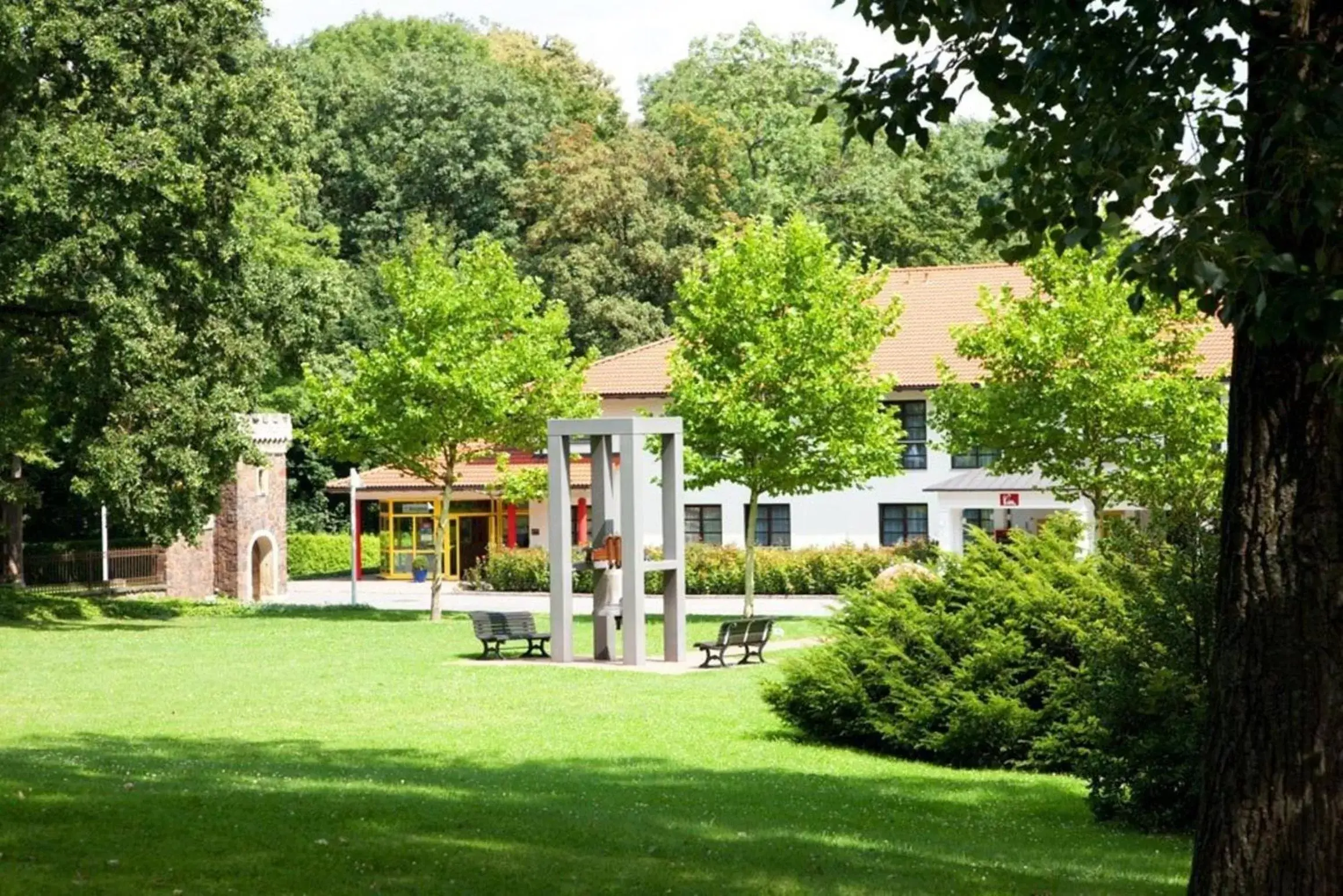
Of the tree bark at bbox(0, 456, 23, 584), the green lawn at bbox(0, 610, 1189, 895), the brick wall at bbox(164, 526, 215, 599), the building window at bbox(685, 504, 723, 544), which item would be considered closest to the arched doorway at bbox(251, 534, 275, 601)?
the brick wall at bbox(164, 526, 215, 599)

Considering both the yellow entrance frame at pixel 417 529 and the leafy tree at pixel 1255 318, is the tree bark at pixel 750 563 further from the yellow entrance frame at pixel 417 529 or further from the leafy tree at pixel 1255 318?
the leafy tree at pixel 1255 318

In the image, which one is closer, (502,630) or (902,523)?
(502,630)

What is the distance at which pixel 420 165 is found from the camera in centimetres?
7556

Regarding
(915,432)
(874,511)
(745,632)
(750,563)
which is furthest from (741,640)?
(874,511)

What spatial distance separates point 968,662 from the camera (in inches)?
738

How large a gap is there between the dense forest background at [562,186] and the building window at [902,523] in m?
13.8

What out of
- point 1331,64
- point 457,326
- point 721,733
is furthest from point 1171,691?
point 457,326

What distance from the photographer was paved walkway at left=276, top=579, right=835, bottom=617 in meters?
46.9

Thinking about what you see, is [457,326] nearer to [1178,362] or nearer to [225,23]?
[225,23]

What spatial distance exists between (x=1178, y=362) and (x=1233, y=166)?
113ft

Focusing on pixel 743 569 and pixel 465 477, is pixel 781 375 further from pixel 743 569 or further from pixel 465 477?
pixel 465 477

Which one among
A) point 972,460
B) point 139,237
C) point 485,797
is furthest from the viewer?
point 972,460

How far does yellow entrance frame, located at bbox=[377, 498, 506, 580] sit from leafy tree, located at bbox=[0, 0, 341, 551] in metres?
25.9

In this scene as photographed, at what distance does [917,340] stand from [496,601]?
15620 mm
